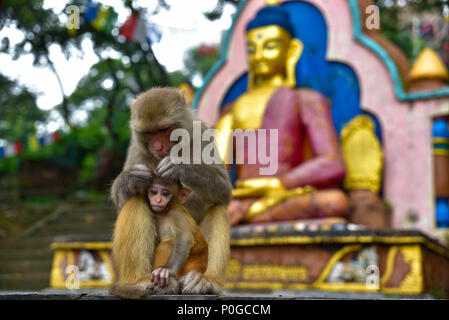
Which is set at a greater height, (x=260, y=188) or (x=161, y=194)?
(x=260, y=188)

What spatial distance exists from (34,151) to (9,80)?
581 centimetres

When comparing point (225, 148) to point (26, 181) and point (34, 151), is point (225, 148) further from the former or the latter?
point (34, 151)

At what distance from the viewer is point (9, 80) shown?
1603 centimetres

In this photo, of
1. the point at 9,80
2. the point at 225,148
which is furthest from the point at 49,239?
the point at 9,80

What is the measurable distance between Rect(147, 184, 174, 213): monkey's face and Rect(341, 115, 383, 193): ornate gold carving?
593 cm

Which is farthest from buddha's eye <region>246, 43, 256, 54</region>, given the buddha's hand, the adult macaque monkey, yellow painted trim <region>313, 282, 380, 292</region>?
the adult macaque monkey

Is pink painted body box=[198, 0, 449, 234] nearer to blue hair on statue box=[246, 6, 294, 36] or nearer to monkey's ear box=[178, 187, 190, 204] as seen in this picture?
blue hair on statue box=[246, 6, 294, 36]

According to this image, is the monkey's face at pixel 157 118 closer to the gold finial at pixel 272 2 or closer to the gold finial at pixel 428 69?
the gold finial at pixel 428 69

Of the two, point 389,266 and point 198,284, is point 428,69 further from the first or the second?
point 198,284

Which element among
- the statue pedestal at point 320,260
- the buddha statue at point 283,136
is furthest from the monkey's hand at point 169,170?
the buddha statue at point 283,136

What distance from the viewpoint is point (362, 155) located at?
889 cm

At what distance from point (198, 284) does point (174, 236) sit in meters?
0.34

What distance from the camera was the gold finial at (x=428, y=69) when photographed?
8.89 metres

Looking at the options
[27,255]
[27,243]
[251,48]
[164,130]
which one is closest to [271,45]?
[251,48]
